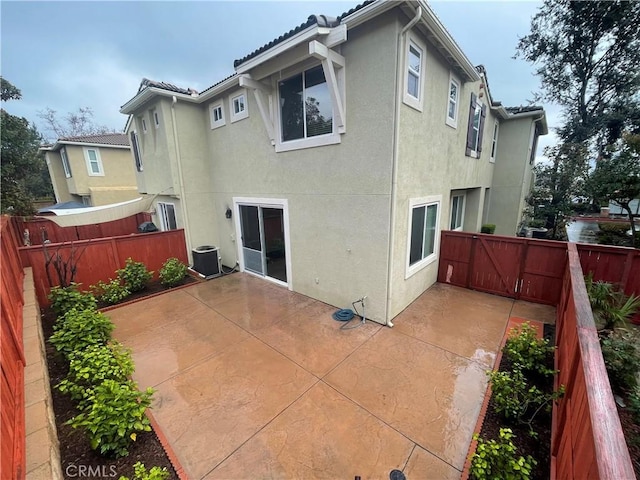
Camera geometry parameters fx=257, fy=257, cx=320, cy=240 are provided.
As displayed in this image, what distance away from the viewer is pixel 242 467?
2869mm

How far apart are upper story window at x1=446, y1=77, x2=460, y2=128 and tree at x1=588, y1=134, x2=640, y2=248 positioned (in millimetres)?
7342

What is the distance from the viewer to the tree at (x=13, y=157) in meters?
9.75

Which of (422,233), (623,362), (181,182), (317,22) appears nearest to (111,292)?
(181,182)

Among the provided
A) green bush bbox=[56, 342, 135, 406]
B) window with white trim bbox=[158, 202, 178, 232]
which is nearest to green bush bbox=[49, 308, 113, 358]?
green bush bbox=[56, 342, 135, 406]

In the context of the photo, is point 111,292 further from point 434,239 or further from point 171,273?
point 434,239

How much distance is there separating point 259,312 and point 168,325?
2.04 metres

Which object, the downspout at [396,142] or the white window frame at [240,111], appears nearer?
the downspout at [396,142]

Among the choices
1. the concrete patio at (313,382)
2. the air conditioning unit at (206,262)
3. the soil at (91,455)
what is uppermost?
the air conditioning unit at (206,262)

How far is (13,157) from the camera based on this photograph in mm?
10289

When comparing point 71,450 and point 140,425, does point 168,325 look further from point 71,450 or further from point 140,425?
point 140,425

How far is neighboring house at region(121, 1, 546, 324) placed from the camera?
4.88m

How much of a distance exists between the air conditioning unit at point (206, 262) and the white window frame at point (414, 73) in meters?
7.24

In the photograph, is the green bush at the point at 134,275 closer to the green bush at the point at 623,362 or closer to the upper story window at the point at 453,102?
the upper story window at the point at 453,102

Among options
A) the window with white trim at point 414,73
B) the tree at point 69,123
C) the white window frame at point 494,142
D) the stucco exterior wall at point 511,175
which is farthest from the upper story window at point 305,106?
the tree at point 69,123
